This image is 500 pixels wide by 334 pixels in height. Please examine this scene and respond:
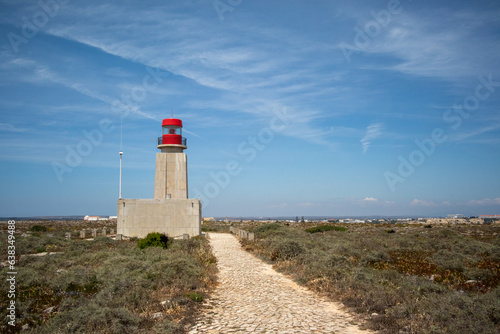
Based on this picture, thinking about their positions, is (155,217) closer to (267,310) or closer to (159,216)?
(159,216)

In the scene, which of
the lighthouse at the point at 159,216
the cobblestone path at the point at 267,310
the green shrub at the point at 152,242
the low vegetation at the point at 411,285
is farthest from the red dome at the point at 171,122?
the cobblestone path at the point at 267,310

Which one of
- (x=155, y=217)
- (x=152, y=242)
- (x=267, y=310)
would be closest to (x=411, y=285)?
(x=267, y=310)

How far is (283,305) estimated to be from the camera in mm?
8867

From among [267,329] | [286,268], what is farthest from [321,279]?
[267,329]

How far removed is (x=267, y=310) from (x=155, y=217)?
18.2 metres

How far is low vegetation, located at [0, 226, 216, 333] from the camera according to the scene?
676cm

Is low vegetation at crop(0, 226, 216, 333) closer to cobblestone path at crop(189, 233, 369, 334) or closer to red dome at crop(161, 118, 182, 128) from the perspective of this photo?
cobblestone path at crop(189, 233, 369, 334)

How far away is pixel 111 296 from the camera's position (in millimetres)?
8469

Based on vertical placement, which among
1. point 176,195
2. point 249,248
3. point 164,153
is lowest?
point 249,248

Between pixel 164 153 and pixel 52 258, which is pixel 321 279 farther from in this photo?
pixel 164 153

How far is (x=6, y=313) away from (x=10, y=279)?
88.7 inches

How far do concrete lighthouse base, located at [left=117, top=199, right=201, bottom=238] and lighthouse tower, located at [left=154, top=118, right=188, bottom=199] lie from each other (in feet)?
3.86

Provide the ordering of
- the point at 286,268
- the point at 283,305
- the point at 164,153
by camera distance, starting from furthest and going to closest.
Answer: the point at 164,153 → the point at 286,268 → the point at 283,305

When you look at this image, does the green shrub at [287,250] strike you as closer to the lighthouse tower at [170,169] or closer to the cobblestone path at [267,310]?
the cobblestone path at [267,310]
